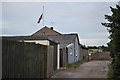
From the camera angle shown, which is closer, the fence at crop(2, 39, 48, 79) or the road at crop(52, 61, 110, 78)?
the fence at crop(2, 39, 48, 79)

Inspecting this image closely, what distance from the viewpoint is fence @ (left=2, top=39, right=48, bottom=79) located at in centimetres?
746

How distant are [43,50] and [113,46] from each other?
402cm

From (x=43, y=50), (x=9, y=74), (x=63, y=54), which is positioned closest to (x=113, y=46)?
(x=43, y=50)

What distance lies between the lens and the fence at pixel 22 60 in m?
7.46

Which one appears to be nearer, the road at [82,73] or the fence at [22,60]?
the fence at [22,60]

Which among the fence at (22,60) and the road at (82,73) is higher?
the fence at (22,60)

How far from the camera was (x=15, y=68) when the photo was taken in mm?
8250

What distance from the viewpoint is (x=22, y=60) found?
29.9 feet

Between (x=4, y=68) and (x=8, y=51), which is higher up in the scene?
(x=8, y=51)

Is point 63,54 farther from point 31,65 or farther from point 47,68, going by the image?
point 31,65

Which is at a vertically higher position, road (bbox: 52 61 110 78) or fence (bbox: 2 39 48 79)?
fence (bbox: 2 39 48 79)

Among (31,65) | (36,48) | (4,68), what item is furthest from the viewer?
(36,48)

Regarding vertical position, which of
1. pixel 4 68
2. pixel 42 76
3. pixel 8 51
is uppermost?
pixel 8 51

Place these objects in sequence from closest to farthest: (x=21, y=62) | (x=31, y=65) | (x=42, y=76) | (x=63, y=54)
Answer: (x=21, y=62), (x=31, y=65), (x=42, y=76), (x=63, y=54)
